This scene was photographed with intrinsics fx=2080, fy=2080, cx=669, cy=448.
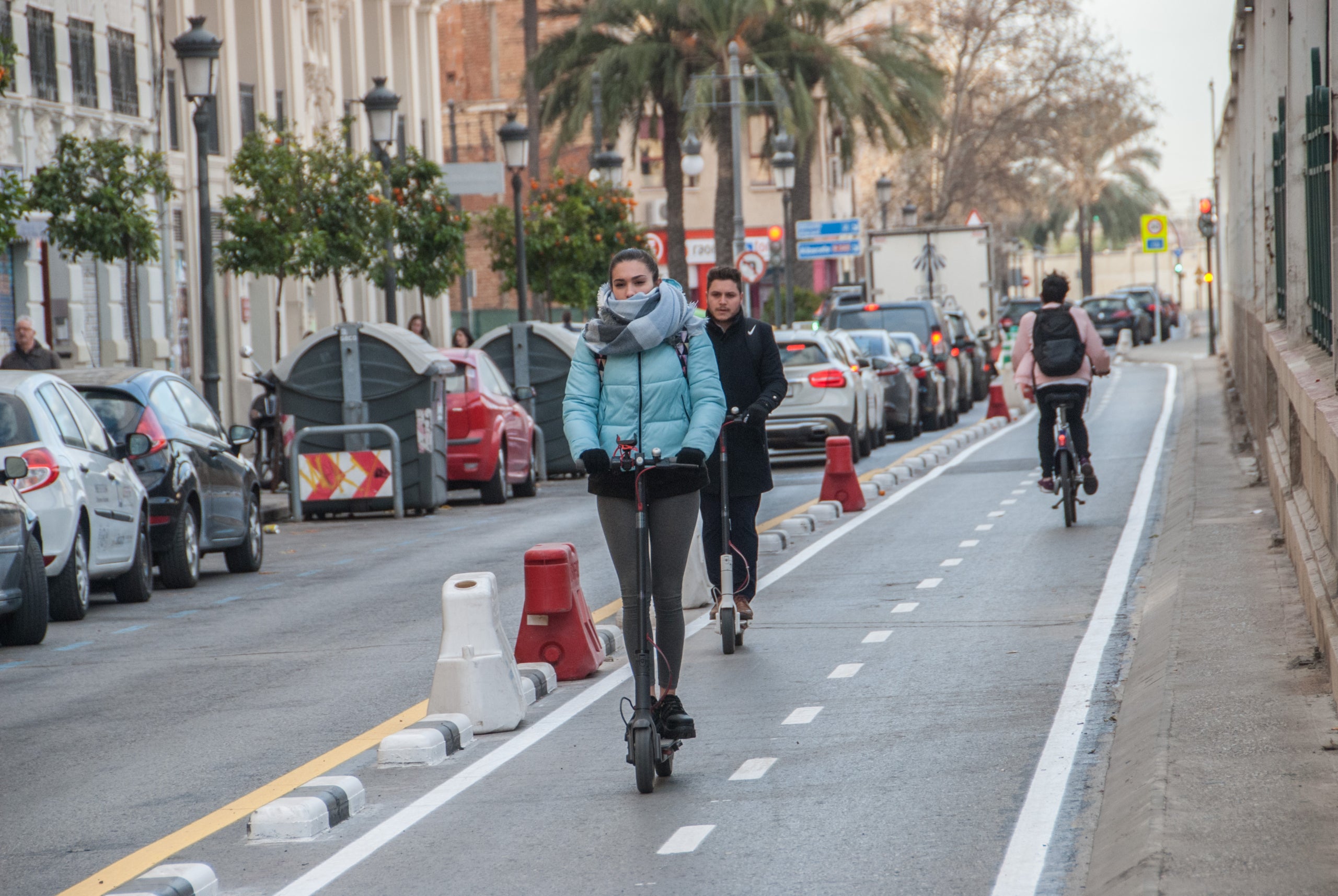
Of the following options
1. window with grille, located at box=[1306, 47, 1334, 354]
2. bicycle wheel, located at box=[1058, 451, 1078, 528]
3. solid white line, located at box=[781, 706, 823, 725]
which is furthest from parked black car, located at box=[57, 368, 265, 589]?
window with grille, located at box=[1306, 47, 1334, 354]

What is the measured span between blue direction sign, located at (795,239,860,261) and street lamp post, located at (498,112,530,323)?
444 inches

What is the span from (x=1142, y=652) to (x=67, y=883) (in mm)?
5134

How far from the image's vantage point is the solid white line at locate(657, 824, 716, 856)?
20.9ft

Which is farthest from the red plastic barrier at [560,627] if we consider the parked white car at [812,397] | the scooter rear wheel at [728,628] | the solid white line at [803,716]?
the parked white car at [812,397]

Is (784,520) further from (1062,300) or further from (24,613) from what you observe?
(24,613)

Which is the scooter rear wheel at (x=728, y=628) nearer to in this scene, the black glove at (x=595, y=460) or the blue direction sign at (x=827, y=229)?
the black glove at (x=595, y=460)

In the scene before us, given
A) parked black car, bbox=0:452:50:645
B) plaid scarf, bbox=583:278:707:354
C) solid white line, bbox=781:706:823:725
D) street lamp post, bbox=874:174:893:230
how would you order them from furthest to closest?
1. street lamp post, bbox=874:174:893:230
2. parked black car, bbox=0:452:50:645
3. solid white line, bbox=781:706:823:725
4. plaid scarf, bbox=583:278:707:354

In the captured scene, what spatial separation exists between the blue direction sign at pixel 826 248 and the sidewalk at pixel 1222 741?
1164 inches

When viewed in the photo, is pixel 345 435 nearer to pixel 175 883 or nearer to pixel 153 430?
pixel 153 430

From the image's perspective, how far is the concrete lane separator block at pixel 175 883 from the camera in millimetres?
5801

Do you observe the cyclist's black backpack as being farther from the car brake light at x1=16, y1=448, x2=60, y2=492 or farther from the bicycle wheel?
the car brake light at x1=16, y1=448, x2=60, y2=492

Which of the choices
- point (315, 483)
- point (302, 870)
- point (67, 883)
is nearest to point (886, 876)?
point (302, 870)

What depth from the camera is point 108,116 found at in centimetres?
3080

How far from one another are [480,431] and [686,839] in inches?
628
